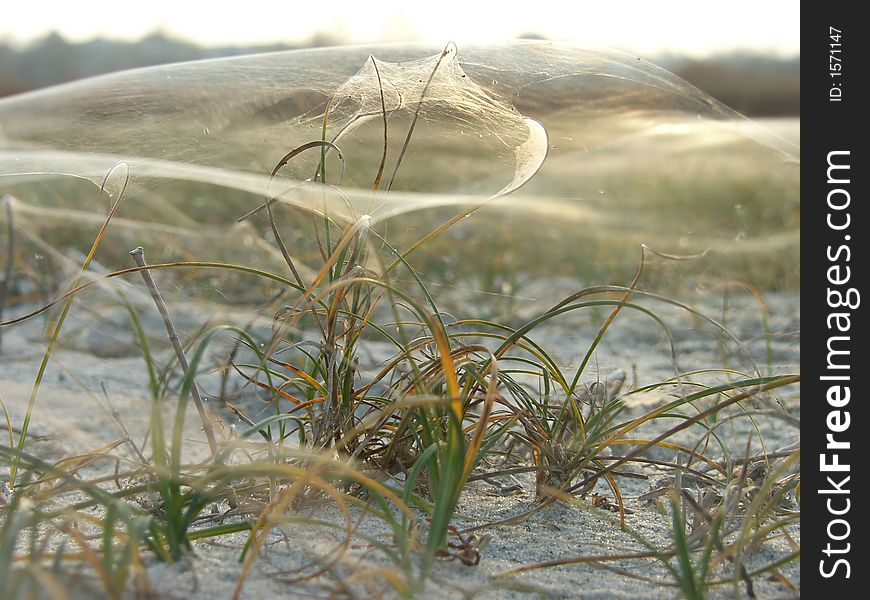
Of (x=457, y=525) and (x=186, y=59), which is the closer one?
(x=457, y=525)

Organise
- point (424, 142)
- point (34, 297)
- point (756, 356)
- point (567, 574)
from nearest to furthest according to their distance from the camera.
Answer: point (567, 574)
point (424, 142)
point (756, 356)
point (34, 297)

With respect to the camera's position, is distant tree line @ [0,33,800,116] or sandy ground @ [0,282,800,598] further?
distant tree line @ [0,33,800,116]

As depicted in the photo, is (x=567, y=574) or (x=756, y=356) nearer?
(x=567, y=574)

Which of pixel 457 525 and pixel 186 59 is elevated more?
pixel 186 59

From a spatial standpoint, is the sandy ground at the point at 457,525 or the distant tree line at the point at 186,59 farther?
the distant tree line at the point at 186,59

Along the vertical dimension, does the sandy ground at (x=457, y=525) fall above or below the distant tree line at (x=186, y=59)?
below

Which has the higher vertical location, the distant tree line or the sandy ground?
the distant tree line

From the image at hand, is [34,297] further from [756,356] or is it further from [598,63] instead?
[756,356]

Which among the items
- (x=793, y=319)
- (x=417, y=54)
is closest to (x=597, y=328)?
(x=793, y=319)
